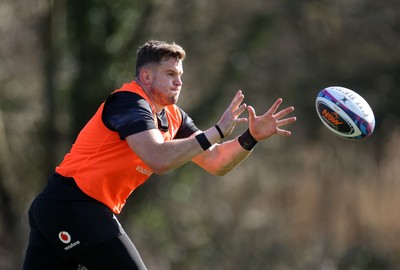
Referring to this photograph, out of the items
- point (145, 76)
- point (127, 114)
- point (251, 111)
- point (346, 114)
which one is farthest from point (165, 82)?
point (346, 114)

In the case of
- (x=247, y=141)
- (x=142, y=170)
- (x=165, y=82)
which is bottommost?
(x=247, y=141)

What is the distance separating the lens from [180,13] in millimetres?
13000

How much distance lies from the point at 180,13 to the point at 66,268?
8.26 metres

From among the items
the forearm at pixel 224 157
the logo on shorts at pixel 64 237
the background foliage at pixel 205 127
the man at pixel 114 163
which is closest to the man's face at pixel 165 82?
the man at pixel 114 163

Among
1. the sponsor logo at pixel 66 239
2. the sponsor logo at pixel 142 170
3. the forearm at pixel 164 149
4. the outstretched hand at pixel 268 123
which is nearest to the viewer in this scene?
the forearm at pixel 164 149

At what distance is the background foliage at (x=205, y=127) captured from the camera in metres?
12.2

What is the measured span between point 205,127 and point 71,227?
7.88 meters

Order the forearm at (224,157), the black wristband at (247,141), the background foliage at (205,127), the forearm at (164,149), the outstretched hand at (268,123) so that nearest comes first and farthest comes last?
the forearm at (164,149) < the outstretched hand at (268,123) < the black wristband at (247,141) < the forearm at (224,157) < the background foliage at (205,127)

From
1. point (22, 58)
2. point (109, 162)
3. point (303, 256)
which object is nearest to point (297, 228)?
point (303, 256)

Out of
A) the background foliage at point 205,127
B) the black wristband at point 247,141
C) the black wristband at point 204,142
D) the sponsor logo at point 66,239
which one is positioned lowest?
the background foliage at point 205,127

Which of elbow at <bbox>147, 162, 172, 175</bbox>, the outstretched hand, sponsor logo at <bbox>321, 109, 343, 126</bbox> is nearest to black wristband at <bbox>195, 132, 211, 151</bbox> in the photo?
elbow at <bbox>147, 162, 172, 175</bbox>

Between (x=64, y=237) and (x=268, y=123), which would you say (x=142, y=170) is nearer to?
(x=64, y=237)

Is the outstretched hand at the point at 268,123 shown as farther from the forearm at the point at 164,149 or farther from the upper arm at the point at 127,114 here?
the upper arm at the point at 127,114

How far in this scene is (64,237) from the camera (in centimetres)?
503
